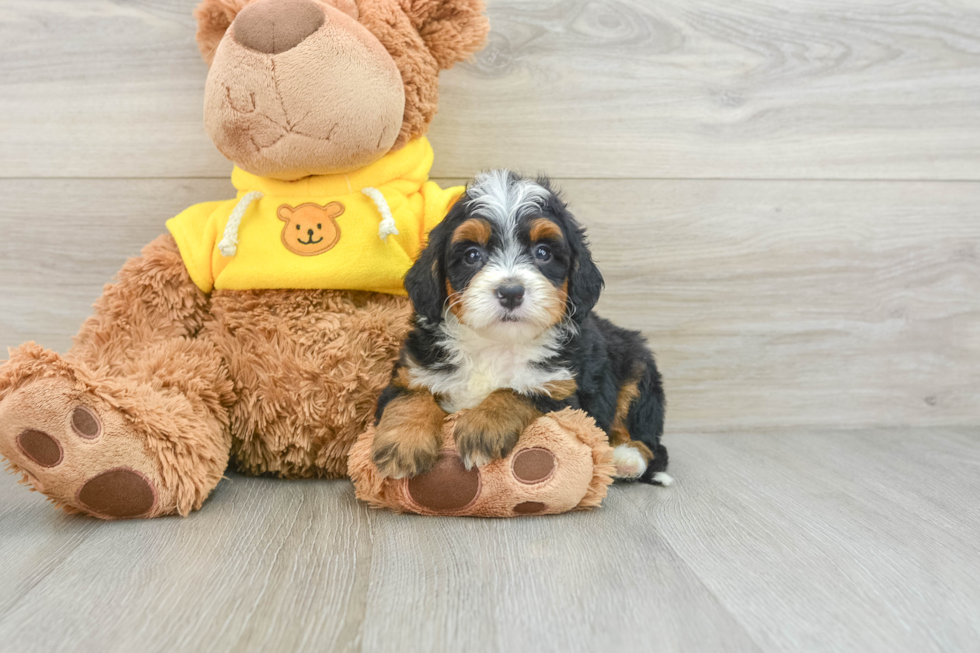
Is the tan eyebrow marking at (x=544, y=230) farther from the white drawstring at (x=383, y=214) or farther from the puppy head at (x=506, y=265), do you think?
the white drawstring at (x=383, y=214)

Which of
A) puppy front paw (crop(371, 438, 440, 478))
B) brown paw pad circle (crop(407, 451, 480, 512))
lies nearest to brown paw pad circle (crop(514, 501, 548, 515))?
brown paw pad circle (crop(407, 451, 480, 512))

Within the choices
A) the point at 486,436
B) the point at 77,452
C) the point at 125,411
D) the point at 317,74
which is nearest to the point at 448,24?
the point at 317,74

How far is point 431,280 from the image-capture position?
1719 millimetres

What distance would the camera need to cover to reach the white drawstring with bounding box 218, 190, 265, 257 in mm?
1939

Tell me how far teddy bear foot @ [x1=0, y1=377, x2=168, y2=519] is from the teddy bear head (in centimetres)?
72

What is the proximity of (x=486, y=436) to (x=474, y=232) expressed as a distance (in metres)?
0.45

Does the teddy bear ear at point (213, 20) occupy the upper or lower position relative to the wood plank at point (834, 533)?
upper

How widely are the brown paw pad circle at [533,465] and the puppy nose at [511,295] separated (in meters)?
0.34

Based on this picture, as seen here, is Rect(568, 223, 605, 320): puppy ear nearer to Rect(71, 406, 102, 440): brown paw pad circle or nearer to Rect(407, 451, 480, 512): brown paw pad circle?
Rect(407, 451, 480, 512): brown paw pad circle

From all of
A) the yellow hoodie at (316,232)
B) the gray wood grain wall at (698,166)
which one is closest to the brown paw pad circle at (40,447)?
the yellow hoodie at (316,232)

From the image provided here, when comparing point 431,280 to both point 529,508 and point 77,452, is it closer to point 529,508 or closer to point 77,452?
point 529,508

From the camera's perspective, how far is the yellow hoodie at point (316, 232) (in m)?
1.95

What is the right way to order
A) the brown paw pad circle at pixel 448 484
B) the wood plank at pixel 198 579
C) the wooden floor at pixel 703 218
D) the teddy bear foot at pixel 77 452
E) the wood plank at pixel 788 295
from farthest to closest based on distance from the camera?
the wood plank at pixel 788 295 < the wooden floor at pixel 703 218 < the brown paw pad circle at pixel 448 484 < the teddy bear foot at pixel 77 452 < the wood plank at pixel 198 579

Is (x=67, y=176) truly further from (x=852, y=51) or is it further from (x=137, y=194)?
(x=852, y=51)
